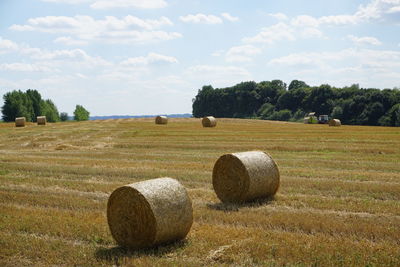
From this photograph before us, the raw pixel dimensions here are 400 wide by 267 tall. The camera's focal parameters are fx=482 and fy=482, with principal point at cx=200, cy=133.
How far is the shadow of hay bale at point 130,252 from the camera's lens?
8.27m

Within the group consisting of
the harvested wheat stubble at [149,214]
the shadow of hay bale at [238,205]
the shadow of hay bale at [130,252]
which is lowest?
the shadow of hay bale at [130,252]

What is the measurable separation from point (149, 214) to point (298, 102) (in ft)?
332

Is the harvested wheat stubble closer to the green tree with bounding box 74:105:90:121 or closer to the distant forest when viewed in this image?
the distant forest

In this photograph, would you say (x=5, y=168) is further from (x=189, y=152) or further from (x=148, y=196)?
(x=148, y=196)

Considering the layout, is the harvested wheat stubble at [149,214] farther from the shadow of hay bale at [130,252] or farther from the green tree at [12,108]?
the green tree at [12,108]

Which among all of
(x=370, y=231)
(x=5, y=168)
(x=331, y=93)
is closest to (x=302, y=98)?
(x=331, y=93)

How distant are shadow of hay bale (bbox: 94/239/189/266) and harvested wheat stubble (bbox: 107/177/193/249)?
104 mm

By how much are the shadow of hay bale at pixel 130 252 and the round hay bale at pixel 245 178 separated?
390 cm

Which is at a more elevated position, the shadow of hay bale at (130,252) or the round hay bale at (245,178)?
the round hay bale at (245,178)

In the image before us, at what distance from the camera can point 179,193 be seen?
9211 mm

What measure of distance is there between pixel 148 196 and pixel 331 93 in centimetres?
9290

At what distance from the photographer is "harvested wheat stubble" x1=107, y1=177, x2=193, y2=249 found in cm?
872

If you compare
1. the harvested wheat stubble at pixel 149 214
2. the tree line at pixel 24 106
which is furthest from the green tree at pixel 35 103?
the harvested wheat stubble at pixel 149 214

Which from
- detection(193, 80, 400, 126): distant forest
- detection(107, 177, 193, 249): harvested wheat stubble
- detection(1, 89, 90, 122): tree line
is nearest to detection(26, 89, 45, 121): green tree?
detection(1, 89, 90, 122): tree line
